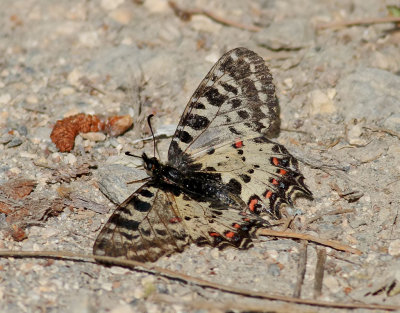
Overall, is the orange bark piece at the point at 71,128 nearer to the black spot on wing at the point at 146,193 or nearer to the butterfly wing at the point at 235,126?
the butterfly wing at the point at 235,126

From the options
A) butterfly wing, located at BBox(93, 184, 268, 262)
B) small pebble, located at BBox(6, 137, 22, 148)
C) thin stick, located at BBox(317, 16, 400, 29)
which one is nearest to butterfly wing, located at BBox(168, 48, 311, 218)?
butterfly wing, located at BBox(93, 184, 268, 262)

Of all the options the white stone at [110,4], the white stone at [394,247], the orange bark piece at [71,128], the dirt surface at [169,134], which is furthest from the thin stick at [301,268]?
the white stone at [110,4]

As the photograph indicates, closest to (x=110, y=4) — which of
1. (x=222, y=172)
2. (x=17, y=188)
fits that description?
(x=17, y=188)

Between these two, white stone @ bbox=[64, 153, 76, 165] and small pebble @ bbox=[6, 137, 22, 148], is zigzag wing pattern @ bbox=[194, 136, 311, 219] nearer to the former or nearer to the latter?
white stone @ bbox=[64, 153, 76, 165]

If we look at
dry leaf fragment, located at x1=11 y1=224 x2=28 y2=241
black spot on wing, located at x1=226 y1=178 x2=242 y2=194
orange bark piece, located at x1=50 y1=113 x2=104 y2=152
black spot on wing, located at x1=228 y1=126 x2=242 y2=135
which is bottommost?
dry leaf fragment, located at x1=11 y1=224 x2=28 y2=241

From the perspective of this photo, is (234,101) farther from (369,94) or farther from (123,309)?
(123,309)
